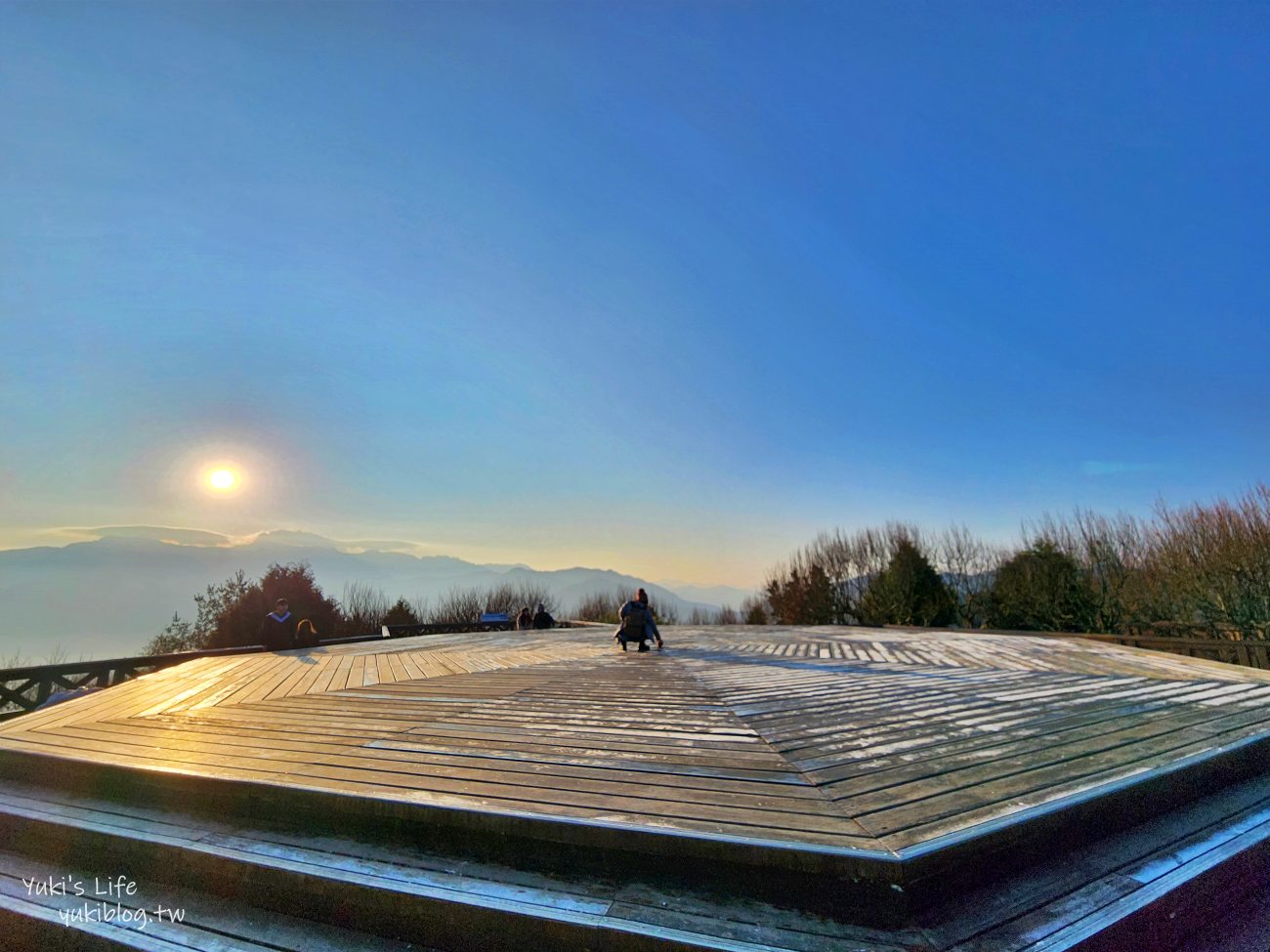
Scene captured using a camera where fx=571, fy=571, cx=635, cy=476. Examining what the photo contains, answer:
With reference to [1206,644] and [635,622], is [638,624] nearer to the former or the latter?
[635,622]

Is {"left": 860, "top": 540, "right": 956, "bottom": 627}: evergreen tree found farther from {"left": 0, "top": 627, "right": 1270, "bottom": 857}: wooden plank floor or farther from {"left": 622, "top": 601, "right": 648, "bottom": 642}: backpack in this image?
{"left": 622, "top": 601, "right": 648, "bottom": 642}: backpack

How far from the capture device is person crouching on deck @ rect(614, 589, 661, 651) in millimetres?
8984

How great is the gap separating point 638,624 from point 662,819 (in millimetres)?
6841

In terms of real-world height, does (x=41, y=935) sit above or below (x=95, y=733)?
below

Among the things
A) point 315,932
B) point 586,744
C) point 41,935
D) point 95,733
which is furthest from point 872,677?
point 95,733

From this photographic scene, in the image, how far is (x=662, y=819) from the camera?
2307mm

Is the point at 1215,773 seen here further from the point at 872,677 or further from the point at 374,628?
the point at 374,628

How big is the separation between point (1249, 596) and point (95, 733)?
1776 centimetres

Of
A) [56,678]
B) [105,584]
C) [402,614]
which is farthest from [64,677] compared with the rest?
[105,584]

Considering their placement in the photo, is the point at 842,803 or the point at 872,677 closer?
the point at 842,803

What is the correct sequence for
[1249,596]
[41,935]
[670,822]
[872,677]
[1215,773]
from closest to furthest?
1. [670,822]
2. [41,935]
3. [1215,773]
4. [872,677]
5. [1249,596]

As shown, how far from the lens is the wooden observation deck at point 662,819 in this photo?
203cm

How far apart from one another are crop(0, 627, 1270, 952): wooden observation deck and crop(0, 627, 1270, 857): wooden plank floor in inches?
1.0

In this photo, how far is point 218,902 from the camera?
8.46 feet
